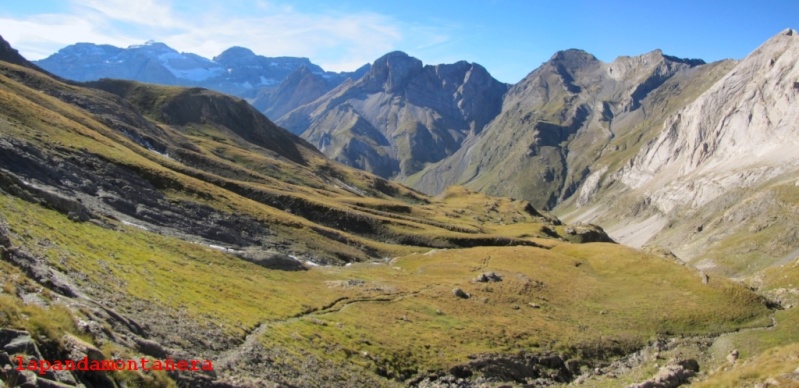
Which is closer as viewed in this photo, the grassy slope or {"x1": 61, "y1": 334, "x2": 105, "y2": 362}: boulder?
{"x1": 61, "y1": 334, "x2": 105, "y2": 362}: boulder

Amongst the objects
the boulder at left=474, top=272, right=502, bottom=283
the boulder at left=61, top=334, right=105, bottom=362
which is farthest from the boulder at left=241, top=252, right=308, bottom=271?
the boulder at left=61, top=334, right=105, bottom=362

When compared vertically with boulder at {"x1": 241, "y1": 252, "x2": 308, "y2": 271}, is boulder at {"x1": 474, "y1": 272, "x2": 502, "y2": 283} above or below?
above

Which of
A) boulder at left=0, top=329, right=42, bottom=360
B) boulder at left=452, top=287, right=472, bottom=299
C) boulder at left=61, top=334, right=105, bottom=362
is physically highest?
boulder at left=0, top=329, right=42, bottom=360

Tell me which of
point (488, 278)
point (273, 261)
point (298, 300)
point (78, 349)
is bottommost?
point (298, 300)

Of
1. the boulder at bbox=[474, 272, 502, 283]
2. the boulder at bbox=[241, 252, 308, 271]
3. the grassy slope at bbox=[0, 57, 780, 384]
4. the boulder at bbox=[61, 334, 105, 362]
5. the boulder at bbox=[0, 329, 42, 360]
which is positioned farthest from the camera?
the boulder at bbox=[474, 272, 502, 283]

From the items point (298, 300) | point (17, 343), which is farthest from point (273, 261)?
point (17, 343)

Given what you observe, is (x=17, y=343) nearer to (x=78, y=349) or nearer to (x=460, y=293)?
(x=78, y=349)

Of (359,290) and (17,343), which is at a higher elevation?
(17,343)

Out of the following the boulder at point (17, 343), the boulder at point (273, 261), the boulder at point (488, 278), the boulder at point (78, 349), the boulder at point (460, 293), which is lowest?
the boulder at point (273, 261)

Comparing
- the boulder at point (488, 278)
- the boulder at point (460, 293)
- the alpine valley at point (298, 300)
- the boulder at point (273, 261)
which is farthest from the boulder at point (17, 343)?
the boulder at point (488, 278)

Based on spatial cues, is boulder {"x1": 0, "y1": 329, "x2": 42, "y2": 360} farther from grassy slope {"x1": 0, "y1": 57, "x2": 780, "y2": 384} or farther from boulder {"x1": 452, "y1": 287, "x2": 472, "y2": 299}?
boulder {"x1": 452, "y1": 287, "x2": 472, "y2": 299}

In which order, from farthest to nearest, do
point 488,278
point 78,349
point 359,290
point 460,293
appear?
point 488,278 < point 460,293 < point 359,290 < point 78,349

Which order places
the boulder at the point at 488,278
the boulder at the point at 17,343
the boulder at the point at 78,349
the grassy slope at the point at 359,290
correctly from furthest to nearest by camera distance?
the boulder at the point at 488,278 → the grassy slope at the point at 359,290 → the boulder at the point at 78,349 → the boulder at the point at 17,343

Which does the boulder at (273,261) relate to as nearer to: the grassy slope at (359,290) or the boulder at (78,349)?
the grassy slope at (359,290)
